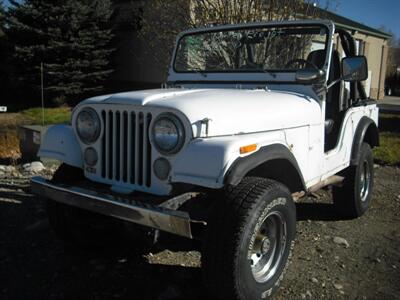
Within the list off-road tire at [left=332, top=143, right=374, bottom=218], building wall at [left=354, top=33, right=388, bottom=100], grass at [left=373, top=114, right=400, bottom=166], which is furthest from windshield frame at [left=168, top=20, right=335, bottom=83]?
building wall at [left=354, top=33, right=388, bottom=100]

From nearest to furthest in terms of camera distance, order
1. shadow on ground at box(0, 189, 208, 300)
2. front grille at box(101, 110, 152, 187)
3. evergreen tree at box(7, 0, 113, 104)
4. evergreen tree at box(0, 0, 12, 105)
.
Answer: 1. front grille at box(101, 110, 152, 187)
2. shadow on ground at box(0, 189, 208, 300)
3. evergreen tree at box(7, 0, 113, 104)
4. evergreen tree at box(0, 0, 12, 105)

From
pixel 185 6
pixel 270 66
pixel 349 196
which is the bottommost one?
pixel 349 196

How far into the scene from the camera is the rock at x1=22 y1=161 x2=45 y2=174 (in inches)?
268

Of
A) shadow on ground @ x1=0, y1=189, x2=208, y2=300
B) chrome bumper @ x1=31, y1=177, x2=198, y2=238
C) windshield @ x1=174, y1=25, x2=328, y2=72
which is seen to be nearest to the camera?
chrome bumper @ x1=31, y1=177, x2=198, y2=238

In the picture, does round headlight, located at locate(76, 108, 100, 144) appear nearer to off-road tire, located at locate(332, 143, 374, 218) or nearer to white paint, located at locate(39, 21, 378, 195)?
white paint, located at locate(39, 21, 378, 195)

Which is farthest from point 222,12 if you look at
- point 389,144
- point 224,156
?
point 224,156

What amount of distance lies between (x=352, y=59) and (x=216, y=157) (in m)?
1.98

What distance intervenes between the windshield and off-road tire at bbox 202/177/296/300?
1.71m

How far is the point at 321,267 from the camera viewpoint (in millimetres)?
3727

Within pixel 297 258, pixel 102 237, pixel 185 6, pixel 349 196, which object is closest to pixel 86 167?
pixel 102 237

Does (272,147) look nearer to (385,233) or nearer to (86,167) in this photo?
(86,167)

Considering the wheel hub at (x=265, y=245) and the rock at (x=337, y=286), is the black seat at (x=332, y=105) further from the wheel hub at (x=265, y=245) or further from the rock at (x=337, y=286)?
the wheel hub at (x=265, y=245)

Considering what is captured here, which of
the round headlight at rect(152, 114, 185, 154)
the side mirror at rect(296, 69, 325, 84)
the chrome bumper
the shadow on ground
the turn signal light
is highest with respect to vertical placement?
the side mirror at rect(296, 69, 325, 84)

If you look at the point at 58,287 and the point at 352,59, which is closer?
the point at 58,287
